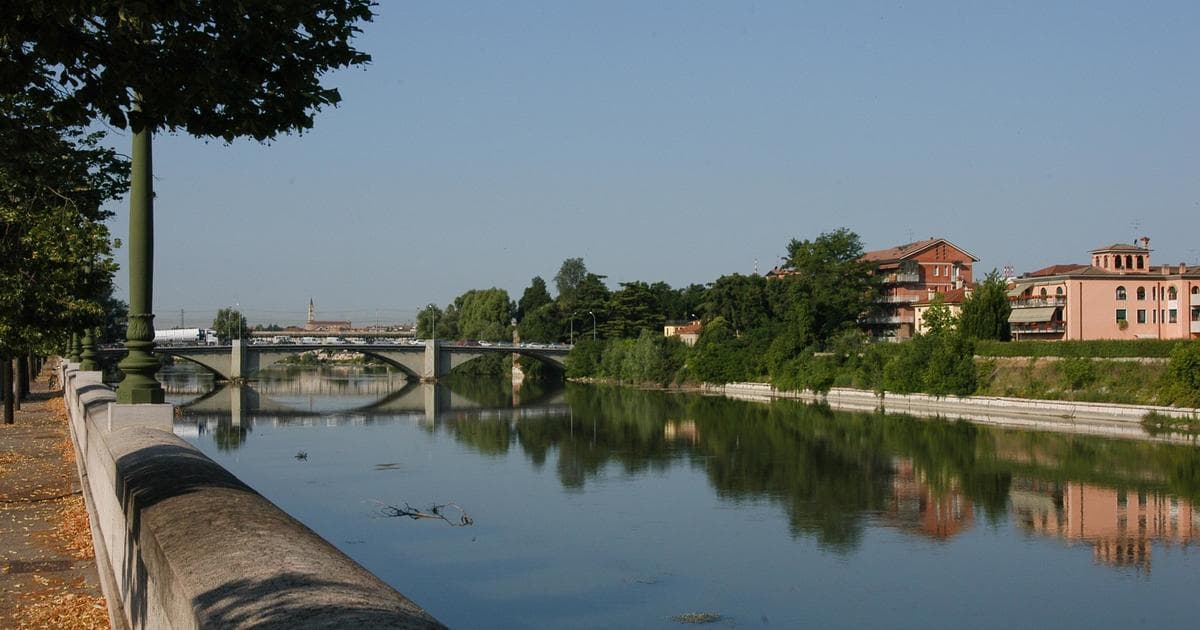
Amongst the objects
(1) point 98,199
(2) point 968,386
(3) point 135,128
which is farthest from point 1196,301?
(3) point 135,128

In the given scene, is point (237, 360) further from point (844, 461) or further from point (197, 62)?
point (197, 62)

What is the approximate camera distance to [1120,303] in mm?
63750

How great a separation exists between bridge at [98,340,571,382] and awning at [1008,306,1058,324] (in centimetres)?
3467

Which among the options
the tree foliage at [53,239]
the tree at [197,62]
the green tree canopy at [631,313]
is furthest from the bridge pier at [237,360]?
the tree at [197,62]

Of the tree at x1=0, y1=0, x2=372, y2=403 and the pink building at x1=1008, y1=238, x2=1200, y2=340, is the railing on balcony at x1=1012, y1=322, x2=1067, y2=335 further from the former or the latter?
the tree at x1=0, y1=0, x2=372, y2=403

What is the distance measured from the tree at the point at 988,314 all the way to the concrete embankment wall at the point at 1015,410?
4517 mm

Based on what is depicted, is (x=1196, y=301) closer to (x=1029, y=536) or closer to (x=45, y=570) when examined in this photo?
(x=1029, y=536)

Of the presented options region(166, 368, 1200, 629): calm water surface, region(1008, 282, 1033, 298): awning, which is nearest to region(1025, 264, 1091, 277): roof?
region(1008, 282, 1033, 298): awning

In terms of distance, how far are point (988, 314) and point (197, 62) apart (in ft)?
176

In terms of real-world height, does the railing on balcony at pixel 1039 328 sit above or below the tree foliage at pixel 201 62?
below

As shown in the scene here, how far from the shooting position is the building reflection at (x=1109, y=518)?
20.7 m

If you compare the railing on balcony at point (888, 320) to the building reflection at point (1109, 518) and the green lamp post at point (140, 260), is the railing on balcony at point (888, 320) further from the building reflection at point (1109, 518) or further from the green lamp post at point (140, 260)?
the green lamp post at point (140, 260)

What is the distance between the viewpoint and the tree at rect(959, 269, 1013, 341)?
182 ft

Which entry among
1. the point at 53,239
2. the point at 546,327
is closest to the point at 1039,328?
the point at 546,327
